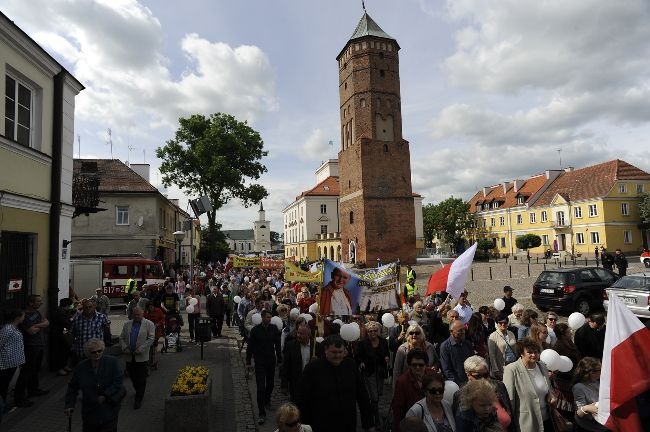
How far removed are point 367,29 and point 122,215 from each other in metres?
30.6

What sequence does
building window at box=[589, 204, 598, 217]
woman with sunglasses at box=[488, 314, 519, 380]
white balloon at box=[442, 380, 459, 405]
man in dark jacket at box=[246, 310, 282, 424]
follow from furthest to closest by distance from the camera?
building window at box=[589, 204, 598, 217] → man in dark jacket at box=[246, 310, 282, 424] → woman with sunglasses at box=[488, 314, 519, 380] → white balloon at box=[442, 380, 459, 405]

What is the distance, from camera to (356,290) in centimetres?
877

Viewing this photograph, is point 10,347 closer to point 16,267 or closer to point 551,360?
point 16,267

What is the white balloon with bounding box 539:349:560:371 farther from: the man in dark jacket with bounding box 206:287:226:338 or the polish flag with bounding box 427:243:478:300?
the man in dark jacket with bounding box 206:287:226:338

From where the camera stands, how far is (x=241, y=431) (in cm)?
661

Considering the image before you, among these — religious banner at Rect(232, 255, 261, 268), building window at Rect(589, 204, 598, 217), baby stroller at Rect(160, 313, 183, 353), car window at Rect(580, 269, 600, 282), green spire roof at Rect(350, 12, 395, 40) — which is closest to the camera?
baby stroller at Rect(160, 313, 183, 353)

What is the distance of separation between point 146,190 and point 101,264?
9.58 m

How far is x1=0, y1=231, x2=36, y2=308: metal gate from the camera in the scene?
9.15 meters

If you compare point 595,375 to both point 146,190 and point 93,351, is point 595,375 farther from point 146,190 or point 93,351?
point 146,190

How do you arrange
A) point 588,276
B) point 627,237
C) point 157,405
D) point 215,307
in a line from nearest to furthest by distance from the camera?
point 157,405
point 215,307
point 588,276
point 627,237

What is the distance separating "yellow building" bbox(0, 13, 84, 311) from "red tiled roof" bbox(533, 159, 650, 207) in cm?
5230

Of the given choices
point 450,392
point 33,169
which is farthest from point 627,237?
point 33,169

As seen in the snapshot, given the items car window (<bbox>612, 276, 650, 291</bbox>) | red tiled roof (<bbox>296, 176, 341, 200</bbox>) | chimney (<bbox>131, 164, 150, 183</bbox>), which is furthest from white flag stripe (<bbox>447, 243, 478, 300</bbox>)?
red tiled roof (<bbox>296, 176, 341, 200</bbox>)

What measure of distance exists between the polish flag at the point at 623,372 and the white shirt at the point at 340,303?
506 cm
